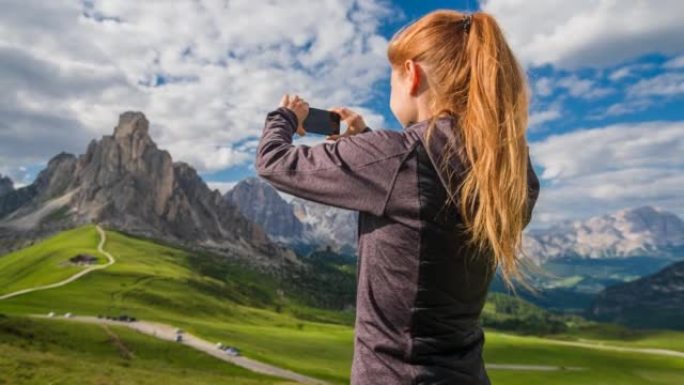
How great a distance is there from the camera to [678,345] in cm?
18988

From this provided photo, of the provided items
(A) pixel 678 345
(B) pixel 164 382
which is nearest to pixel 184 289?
(B) pixel 164 382

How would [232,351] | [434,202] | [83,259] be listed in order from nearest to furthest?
[434,202] < [232,351] < [83,259]

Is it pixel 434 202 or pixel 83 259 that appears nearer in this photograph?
pixel 434 202

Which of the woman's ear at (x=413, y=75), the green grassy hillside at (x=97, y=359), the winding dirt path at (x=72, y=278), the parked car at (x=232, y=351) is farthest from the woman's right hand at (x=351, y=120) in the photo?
the winding dirt path at (x=72, y=278)

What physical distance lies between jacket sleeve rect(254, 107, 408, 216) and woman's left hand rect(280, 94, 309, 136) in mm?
444

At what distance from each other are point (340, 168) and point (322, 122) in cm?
107

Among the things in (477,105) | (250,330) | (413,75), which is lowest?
(250,330)

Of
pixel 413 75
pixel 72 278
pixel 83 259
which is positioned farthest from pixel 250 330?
pixel 413 75

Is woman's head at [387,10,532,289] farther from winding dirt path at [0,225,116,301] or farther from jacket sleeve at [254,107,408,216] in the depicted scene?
winding dirt path at [0,225,116,301]

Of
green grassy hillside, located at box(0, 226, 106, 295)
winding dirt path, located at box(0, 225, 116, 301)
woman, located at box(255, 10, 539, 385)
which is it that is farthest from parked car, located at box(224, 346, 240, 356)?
green grassy hillside, located at box(0, 226, 106, 295)

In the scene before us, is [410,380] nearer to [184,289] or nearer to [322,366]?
[322,366]

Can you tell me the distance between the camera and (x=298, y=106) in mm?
4387

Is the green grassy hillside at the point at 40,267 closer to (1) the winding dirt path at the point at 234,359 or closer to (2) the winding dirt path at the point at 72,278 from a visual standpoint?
(2) the winding dirt path at the point at 72,278

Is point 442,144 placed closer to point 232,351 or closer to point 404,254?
point 404,254
